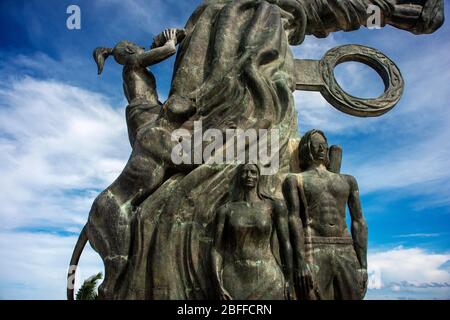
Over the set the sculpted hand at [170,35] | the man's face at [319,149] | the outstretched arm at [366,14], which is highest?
the outstretched arm at [366,14]

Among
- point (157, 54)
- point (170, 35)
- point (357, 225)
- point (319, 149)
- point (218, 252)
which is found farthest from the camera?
point (170, 35)

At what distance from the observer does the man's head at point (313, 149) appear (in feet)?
19.2

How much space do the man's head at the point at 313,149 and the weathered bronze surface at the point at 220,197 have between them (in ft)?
0.08

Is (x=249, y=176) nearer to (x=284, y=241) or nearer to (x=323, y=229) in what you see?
(x=284, y=241)

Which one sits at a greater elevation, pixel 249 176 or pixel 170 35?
pixel 170 35

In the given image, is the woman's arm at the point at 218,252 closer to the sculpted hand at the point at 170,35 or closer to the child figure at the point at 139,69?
the child figure at the point at 139,69

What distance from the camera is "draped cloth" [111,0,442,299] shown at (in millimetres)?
5301

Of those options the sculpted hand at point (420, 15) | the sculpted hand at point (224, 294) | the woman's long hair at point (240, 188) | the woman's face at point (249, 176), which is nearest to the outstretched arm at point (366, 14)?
A: the sculpted hand at point (420, 15)

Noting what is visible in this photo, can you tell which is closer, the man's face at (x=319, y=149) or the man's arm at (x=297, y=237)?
the man's arm at (x=297, y=237)

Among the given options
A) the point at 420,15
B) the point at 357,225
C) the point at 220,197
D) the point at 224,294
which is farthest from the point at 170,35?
the point at 420,15

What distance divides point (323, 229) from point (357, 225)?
558 millimetres

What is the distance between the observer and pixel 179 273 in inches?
209

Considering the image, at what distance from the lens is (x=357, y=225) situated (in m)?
5.70
